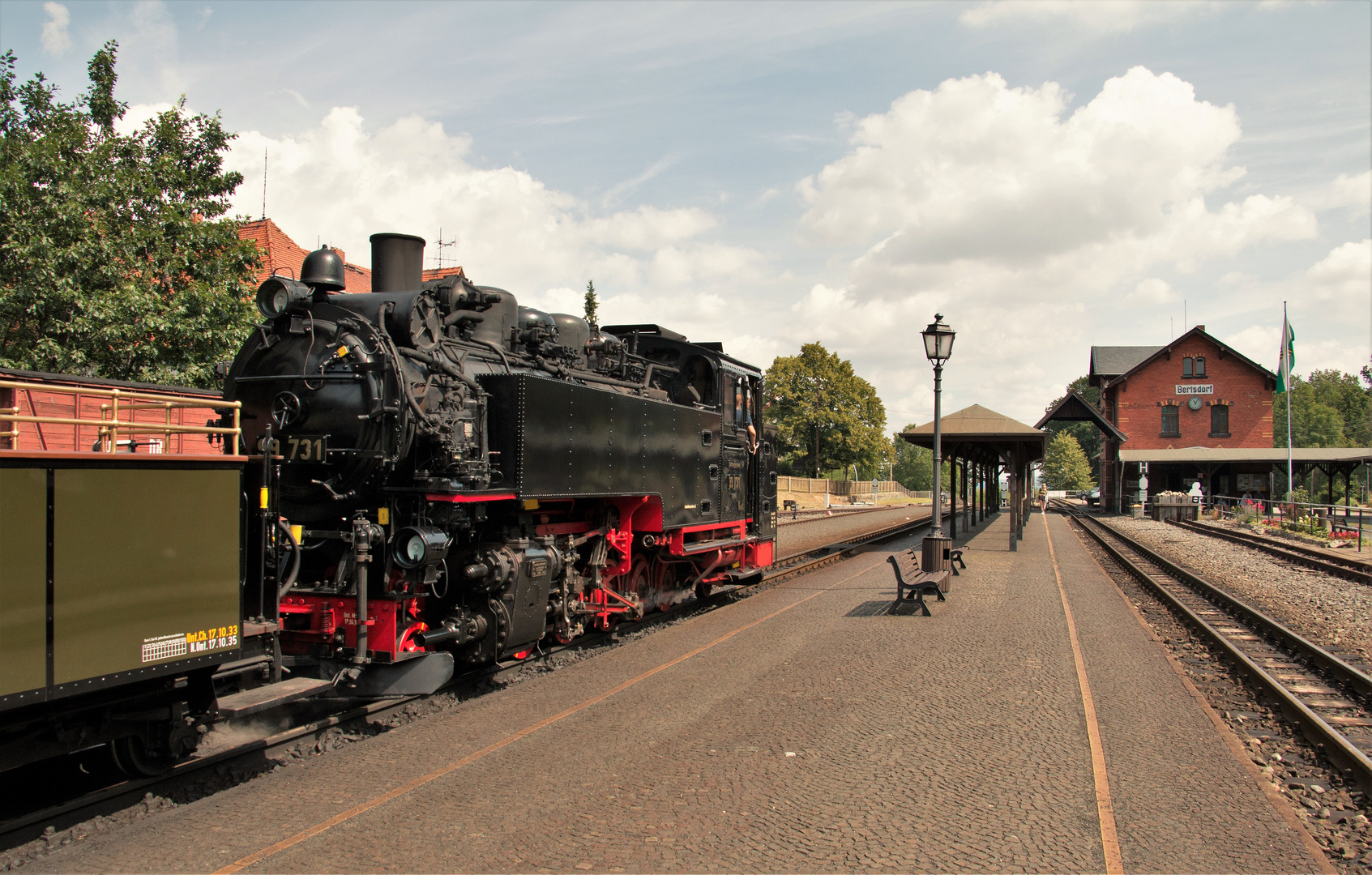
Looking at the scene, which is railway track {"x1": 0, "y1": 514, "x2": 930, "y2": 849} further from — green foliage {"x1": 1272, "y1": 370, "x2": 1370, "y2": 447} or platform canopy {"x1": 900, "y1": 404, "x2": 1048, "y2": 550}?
green foliage {"x1": 1272, "y1": 370, "x2": 1370, "y2": 447}

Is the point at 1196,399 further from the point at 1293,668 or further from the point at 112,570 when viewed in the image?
the point at 112,570

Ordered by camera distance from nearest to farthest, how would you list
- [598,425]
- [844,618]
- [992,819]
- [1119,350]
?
[992,819]
[598,425]
[844,618]
[1119,350]

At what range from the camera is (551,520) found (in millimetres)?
7793

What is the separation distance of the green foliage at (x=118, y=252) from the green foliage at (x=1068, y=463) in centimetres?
8672

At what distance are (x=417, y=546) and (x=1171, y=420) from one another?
154 ft

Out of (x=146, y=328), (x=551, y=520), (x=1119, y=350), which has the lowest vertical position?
(x=551, y=520)

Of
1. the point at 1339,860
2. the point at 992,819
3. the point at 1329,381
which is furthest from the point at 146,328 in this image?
the point at 1329,381

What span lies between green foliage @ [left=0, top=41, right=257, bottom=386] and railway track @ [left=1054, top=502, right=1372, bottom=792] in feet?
50.0

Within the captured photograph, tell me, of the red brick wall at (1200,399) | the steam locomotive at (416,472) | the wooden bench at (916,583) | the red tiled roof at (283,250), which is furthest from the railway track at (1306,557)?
the red tiled roof at (283,250)

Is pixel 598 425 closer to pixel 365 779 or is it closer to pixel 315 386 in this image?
pixel 315 386

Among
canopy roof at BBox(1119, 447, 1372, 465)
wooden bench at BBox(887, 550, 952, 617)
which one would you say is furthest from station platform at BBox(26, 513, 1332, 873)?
canopy roof at BBox(1119, 447, 1372, 465)

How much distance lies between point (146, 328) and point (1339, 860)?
Result: 627 inches

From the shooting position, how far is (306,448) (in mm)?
5973

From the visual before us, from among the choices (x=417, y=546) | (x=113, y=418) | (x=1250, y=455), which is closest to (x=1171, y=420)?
(x=1250, y=455)
